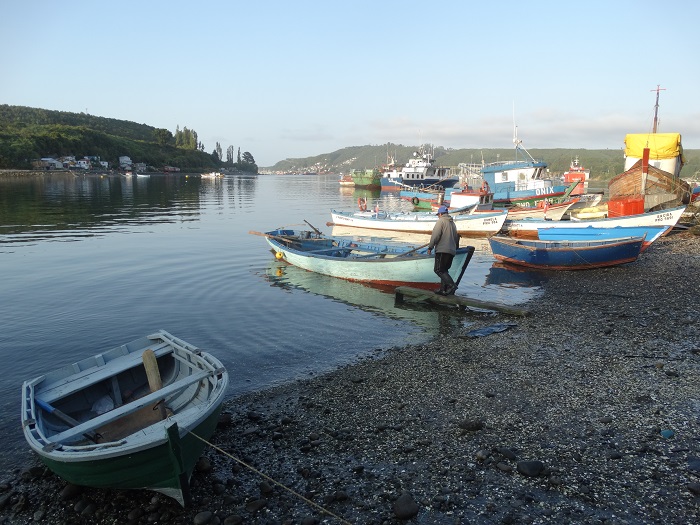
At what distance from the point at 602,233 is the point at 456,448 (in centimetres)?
1951

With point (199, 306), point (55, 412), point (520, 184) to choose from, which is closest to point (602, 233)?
point (199, 306)

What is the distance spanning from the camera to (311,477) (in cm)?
623

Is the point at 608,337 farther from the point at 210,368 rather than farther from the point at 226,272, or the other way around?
the point at 226,272

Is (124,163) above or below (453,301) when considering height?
above

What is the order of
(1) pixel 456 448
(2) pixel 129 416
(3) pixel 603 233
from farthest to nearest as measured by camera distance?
1. (3) pixel 603 233
2. (2) pixel 129 416
3. (1) pixel 456 448

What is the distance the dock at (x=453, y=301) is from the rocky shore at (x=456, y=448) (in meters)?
2.65

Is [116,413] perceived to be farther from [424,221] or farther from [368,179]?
[368,179]

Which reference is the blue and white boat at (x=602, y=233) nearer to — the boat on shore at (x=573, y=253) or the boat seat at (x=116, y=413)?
the boat on shore at (x=573, y=253)

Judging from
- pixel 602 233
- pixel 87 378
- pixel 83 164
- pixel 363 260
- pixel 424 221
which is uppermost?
pixel 83 164

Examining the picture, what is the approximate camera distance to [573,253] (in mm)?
19656

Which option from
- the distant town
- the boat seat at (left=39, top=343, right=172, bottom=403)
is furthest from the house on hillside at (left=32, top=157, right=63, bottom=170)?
the boat seat at (left=39, top=343, right=172, bottom=403)

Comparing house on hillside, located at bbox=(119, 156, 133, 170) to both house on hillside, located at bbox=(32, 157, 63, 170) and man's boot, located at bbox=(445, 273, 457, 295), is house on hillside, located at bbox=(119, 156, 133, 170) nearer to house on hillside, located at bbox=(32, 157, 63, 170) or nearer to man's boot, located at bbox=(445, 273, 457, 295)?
house on hillside, located at bbox=(32, 157, 63, 170)

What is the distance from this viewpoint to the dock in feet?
44.7

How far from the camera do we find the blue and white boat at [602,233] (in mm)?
21297
